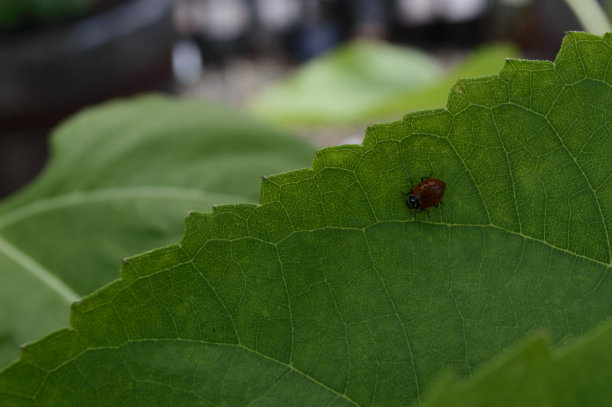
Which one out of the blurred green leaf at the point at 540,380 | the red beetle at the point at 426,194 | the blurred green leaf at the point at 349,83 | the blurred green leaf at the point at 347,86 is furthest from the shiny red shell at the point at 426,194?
the blurred green leaf at the point at 349,83

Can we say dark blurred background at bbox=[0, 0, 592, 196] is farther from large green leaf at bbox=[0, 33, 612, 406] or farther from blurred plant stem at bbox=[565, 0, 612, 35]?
large green leaf at bbox=[0, 33, 612, 406]

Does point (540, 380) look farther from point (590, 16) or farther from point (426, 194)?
point (590, 16)

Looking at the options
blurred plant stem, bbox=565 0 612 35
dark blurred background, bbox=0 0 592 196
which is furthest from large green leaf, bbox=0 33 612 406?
dark blurred background, bbox=0 0 592 196

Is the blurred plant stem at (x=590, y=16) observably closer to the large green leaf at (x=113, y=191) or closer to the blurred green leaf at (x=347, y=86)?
the large green leaf at (x=113, y=191)

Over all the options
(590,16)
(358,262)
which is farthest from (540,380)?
(590,16)

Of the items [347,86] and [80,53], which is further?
[80,53]
